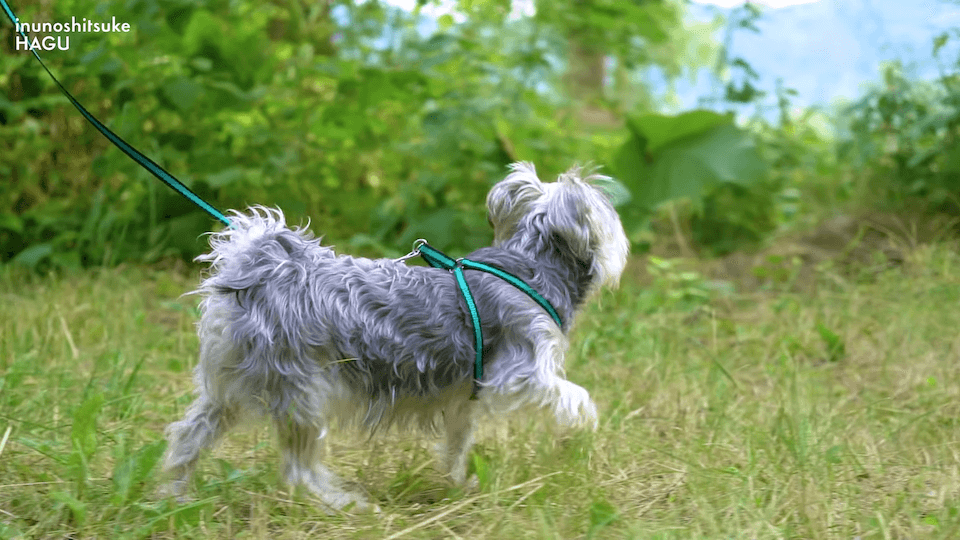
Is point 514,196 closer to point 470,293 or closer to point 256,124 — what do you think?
point 470,293

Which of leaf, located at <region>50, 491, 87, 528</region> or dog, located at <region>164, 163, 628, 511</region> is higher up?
dog, located at <region>164, 163, 628, 511</region>

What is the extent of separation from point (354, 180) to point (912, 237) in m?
4.22

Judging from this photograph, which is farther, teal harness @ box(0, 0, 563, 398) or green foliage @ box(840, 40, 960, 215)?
green foliage @ box(840, 40, 960, 215)

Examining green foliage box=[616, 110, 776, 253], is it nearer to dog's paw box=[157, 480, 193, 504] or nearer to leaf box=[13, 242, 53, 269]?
leaf box=[13, 242, 53, 269]

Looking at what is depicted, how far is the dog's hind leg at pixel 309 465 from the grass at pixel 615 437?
0.07 meters

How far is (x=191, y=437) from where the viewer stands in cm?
314

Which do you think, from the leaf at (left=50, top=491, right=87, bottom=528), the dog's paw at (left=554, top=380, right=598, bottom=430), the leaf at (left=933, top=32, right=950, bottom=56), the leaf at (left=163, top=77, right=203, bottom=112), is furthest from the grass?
the leaf at (left=933, top=32, right=950, bottom=56)

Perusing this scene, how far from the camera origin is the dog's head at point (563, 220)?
3.33 meters

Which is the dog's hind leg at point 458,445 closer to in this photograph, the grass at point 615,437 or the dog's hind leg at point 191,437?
the grass at point 615,437

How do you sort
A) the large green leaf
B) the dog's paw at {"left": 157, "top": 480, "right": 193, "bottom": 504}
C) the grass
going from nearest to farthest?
the grass < the dog's paw at {"left": 157, "top": 480, "right": 193, "bottom": 504} < the large green leaf

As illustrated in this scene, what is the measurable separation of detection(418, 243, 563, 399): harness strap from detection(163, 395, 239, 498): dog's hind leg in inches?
33.1

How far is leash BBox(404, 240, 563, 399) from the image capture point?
10.4 feet

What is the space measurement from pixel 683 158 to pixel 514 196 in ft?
11.9

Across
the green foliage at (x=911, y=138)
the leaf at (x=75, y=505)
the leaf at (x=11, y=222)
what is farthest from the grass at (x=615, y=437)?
the green foliage at (x=911, y=138)
